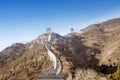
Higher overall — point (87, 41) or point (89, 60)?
point (87, 41)

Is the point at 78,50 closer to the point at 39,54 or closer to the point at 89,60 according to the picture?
the point at 89,60

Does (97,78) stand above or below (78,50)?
below

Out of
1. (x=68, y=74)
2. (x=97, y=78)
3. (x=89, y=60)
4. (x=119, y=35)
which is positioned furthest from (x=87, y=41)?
(x=97, y=78)

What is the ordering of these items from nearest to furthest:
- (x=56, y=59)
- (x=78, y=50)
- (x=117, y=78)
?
(x=117, y=78) → (x=56, y=59) → (x=78, y=50)

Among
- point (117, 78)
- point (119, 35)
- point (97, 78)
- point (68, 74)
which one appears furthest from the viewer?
point (119, 35)

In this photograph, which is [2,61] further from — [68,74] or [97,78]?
[97,78]

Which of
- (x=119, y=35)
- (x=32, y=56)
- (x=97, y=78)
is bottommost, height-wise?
(x=97, y=78)

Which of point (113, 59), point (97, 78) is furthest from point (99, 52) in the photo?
point (97, 78)

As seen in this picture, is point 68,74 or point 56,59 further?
point 56,59

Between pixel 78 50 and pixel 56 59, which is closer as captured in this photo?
pixel 56 59
